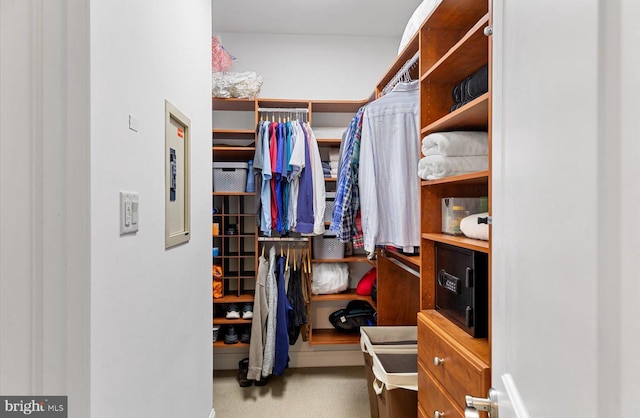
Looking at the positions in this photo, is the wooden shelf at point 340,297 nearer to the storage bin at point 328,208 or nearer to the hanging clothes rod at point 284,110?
the storage bin at point 328,208

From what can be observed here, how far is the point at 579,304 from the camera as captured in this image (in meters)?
0.35

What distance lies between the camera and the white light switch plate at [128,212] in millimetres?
948

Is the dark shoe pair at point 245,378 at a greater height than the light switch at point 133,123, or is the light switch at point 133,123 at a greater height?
the light switch at point 133,123

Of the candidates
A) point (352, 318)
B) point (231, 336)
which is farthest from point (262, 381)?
point (352, 318)

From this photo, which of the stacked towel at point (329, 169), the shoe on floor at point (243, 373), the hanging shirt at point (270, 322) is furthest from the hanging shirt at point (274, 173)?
the shoe on floor at point (243, 373)

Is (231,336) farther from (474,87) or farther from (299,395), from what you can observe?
(474,87)

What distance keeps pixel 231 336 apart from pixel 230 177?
1303 mm

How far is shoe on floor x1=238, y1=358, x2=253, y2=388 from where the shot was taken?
2.65 meters

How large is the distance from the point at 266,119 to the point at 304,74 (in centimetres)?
55

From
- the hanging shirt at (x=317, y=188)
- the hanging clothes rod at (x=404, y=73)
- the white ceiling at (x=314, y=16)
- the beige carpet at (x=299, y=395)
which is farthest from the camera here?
the hanging shirt at (x=317, y=188)

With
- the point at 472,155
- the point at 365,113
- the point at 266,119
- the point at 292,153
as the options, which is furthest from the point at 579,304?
the point at 266,119

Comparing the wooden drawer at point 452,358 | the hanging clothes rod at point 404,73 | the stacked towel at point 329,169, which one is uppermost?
the hanging clothes rod at point 404,73

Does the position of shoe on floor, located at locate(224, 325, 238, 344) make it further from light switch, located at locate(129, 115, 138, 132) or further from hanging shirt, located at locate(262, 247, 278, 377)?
light switch, located at locate(129, 115, 138, 132)

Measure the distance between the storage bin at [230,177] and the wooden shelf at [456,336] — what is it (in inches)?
73.5
